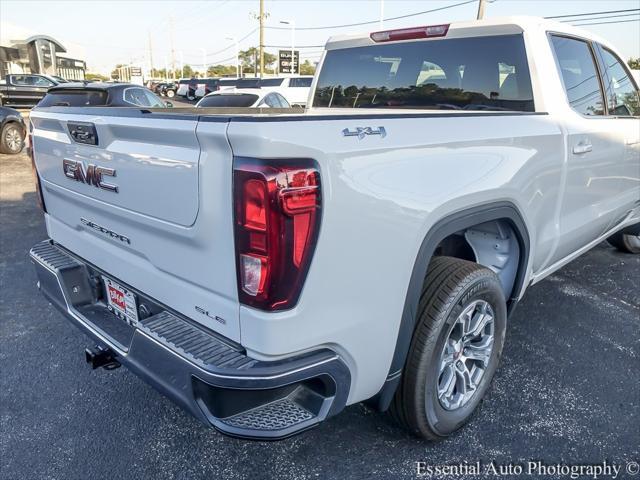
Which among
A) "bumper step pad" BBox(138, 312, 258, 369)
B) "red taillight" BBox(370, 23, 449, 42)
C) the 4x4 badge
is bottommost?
"bumper step pad" BBox(138, 312, 258, 369)

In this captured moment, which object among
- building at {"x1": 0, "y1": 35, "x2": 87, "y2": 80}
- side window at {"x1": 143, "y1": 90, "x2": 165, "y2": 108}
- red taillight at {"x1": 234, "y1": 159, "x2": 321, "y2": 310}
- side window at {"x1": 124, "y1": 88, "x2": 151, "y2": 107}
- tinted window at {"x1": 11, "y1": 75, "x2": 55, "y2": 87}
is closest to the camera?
red taillight at {"x1": 234, "y1": 159, "x2": 321, "y2": 310}

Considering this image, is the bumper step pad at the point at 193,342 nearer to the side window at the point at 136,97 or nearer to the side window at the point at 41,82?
the side window at the point at 136,97

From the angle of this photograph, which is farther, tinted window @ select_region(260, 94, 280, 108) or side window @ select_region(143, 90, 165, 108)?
tinted window @ select_region(260, 94, 280, 108)

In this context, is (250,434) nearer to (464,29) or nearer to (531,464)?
(531,464)

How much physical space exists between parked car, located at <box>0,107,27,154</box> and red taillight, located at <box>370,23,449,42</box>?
393 inches

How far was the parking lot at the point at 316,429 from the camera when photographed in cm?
231

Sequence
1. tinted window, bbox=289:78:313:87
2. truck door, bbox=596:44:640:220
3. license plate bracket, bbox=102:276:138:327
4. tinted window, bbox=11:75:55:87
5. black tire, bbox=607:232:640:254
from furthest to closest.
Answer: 1. tinted window, bbox=11:75:55:87
2. tinted window, bbox=289:78:313:87
3. black tire, bbox=607:232:640:254
4. truck door, bbox=596:44:640:220
5. license plate bracket, bbox=102:276:138:327

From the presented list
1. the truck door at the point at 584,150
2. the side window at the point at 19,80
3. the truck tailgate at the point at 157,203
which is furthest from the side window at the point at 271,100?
the side window at the point at 19,80

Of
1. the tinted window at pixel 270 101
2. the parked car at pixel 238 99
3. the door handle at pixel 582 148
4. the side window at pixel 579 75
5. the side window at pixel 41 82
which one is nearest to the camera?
the door handle at pixel 582 148

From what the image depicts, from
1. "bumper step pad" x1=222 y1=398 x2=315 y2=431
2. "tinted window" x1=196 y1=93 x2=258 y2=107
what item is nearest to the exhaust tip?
"bumper step pad" x1=222 y1=398 x2=315 y2=431

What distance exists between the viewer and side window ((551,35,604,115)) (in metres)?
3.04

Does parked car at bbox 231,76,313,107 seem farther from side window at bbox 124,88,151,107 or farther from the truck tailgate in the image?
the truck tailgate

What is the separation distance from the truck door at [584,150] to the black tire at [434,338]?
1051 millimetres

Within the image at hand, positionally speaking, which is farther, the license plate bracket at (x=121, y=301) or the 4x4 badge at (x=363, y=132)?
the license plate bracket at (x=121, y=301)
